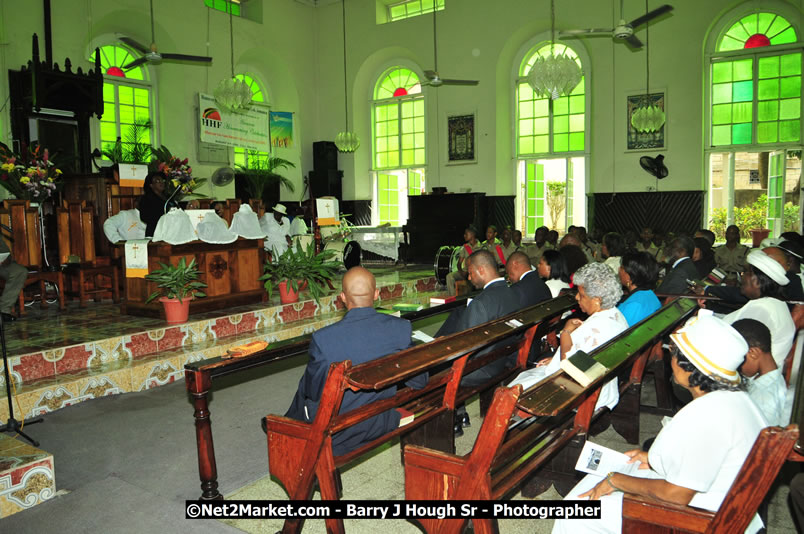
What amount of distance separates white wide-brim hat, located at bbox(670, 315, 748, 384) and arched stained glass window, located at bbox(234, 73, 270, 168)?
39.4 ft

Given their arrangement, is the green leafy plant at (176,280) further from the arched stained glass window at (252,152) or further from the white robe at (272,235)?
the arched stained glass window at (252,152)

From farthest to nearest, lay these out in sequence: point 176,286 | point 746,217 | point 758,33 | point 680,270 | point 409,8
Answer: point 409,8 < point 746,217 < point 758,33 < point 176,286 < point 680,270

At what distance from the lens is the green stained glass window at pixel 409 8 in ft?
42.8

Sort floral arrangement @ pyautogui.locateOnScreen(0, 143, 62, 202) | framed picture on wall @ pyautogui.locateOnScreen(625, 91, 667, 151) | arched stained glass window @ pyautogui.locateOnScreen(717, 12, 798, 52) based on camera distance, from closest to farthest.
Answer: floral arrangement @ pyautogui.locateOnScreen(0, 143, 62, 202)
arched stained glass window @ pyautogui.locateOnScreen(717, 12, 798, 52)
framed picture on wall @ pyautogui.locateOnScreen(625, 91, 667, 151)

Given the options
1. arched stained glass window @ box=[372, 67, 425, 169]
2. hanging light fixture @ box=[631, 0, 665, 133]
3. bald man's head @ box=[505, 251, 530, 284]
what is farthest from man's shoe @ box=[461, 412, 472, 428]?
A: arched stained glass window @ box=[372, 67, 425, 169]

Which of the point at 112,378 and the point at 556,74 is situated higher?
the point at 556,74

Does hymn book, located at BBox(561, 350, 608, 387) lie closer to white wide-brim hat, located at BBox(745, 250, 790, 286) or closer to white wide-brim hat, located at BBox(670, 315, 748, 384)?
white wide-brim hat, located at BBox(670, 315, 748, 384)

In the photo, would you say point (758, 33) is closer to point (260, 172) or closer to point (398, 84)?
point (398, 84)

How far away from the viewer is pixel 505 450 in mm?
1970

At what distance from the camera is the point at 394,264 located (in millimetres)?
11781

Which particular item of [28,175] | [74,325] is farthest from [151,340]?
[28,175]

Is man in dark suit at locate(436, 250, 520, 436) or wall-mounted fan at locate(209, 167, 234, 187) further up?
wall-mounted fan at locate(209, 167, 234, 187)

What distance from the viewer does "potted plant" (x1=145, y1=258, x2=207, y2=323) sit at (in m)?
5.30

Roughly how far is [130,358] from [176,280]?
82 centimetres
